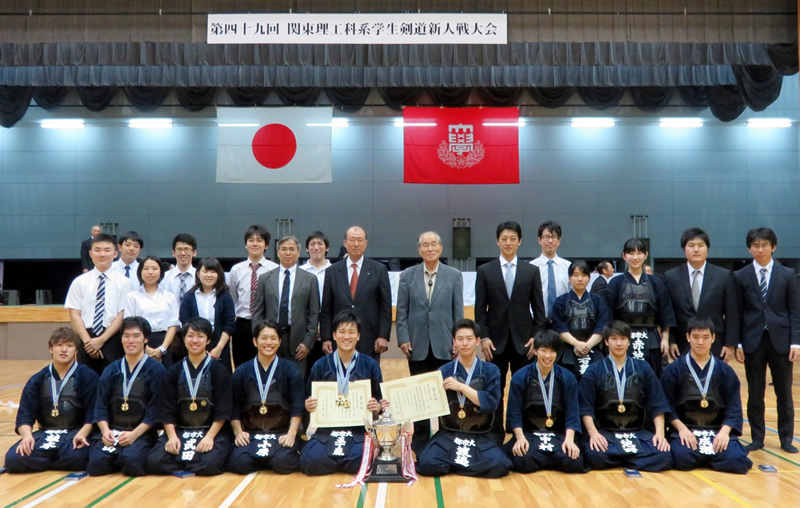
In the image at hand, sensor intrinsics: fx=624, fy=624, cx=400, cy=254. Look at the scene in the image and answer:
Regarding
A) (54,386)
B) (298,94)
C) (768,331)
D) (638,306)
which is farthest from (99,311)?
(298,94)

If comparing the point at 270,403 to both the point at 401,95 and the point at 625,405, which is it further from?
the point at 401,95

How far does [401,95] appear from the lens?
11914mm

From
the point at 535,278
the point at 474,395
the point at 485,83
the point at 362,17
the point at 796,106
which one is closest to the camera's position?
the point at 474,395

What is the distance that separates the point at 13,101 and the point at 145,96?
2.47 meters

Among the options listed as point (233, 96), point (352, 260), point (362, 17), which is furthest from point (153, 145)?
point (352, 260)

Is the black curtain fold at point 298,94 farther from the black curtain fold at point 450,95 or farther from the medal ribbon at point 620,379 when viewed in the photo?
the medal ribbon at point 620,379

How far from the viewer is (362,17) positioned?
626cm

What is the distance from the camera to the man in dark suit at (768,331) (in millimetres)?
4734

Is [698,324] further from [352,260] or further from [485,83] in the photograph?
[485,83]

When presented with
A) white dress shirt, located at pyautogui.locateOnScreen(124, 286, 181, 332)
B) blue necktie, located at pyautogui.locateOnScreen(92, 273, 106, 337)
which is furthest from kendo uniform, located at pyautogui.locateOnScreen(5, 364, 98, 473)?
white dress shirt, located at pyautogui.locateOnScreen(124, 286, 181, 332)

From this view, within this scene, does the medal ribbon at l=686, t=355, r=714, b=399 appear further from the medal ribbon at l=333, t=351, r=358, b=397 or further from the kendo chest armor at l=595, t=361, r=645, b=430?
the medal ribbon at l=333, t=351, r=358, b=397

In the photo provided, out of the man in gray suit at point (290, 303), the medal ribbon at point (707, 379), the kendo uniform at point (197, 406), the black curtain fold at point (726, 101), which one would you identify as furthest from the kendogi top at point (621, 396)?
the black curtain fold at point (726, 101)

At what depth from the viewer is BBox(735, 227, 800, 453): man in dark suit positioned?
4.73 meters

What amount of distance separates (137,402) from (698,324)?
4.00 meters
